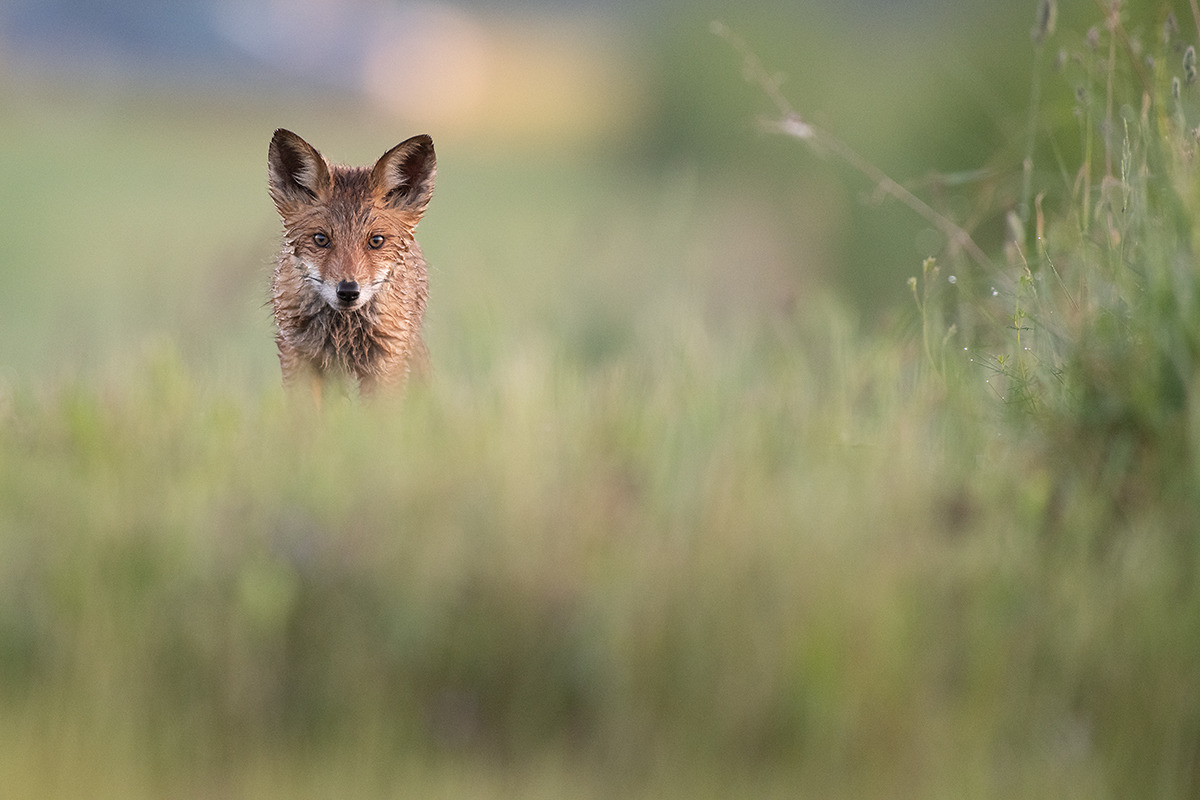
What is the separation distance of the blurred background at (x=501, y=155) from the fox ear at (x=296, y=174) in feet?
2.37

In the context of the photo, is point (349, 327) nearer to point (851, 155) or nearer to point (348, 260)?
point (348, 260)

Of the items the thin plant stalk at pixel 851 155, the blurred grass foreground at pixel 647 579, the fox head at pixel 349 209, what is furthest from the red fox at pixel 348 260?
the thin plant stalk at pixel 851 155

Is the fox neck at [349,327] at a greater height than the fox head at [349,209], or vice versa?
the fox head at [349,209]

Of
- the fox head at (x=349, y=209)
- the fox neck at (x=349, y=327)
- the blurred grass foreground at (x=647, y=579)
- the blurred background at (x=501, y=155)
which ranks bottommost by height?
the blurred grass foreground at (x=647, y=579)

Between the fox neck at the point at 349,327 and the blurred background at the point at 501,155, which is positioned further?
the blurred background at the point at 501,155

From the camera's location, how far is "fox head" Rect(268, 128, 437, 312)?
480cm

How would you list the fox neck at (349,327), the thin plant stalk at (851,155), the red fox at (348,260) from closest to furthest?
the thin plant stalk at (851,155)
the red fox at (348,260)
the fox neck at (349,327)

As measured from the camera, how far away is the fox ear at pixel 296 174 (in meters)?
4.85

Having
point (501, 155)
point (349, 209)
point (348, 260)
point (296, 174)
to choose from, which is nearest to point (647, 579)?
point (348, 260)

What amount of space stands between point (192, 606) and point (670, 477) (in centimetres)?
128

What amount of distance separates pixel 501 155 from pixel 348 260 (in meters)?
57.6

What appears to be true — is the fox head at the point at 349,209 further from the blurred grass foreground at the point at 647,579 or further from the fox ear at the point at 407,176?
the blurred grass foreground at the point at 647,579

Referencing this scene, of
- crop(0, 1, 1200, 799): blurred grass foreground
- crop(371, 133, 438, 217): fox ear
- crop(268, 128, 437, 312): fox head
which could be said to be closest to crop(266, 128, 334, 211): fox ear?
crop(268, 128, 437, 312): fox head

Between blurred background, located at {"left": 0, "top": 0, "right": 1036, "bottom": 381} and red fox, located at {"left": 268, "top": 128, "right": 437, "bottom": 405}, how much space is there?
0.33 m
